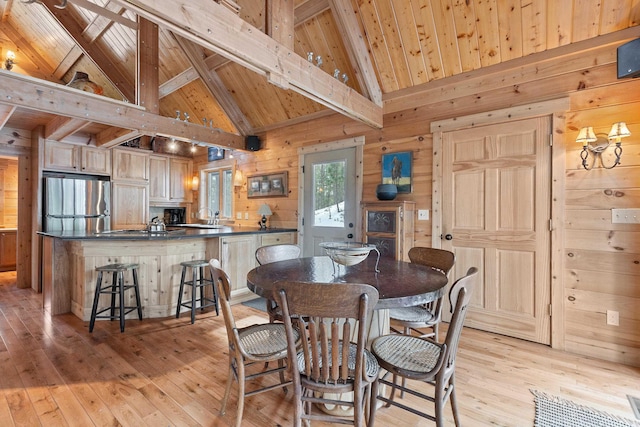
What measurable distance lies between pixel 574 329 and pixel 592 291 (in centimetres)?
38

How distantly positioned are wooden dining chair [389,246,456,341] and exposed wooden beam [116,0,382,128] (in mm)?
1811

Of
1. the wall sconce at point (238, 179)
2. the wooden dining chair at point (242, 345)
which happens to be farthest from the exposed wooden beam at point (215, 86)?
the wooden dining chair at point (242, 345)

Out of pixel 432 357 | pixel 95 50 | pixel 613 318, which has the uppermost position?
pixel 95 50

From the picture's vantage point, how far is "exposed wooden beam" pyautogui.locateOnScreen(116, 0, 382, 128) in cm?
189

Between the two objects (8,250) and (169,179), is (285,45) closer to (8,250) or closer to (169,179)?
(169,179)

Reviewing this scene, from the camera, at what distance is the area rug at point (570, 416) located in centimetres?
179

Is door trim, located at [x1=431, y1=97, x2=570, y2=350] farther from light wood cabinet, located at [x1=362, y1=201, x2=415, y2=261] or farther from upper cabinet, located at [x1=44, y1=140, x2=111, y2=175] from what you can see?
upper cabinet, located at [x1=44, y1=140, x2=111, y2=175]

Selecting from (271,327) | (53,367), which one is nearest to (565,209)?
(271,327)

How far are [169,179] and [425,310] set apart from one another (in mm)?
5851

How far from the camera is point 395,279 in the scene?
5.88ft

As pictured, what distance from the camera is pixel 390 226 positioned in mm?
3523

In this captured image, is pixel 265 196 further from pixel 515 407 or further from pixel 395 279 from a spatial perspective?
pixel 515 407

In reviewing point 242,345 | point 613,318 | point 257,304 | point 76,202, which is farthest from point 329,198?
point 76,202

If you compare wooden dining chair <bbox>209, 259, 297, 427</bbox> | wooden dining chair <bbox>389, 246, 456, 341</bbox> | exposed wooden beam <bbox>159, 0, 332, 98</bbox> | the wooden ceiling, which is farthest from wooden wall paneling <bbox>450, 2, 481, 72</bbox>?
wooden dining chair <bbox>209, 259, 297, 427</bbox>
